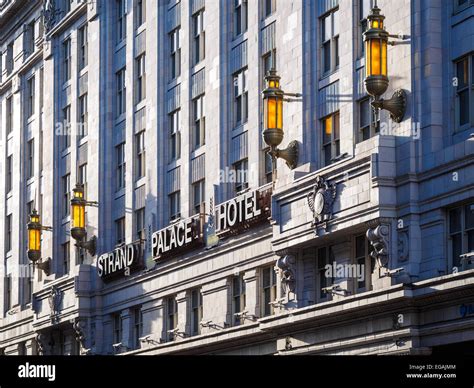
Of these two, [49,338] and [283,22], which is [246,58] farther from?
[49,338]

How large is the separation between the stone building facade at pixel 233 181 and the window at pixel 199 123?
9cm

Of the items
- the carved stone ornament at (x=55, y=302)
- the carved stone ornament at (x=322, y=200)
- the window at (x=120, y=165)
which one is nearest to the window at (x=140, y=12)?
the window at (x=120, y=165)

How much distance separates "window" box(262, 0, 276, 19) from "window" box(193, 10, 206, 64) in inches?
210

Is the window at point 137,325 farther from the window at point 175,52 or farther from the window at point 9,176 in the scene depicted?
the window at point 9,176

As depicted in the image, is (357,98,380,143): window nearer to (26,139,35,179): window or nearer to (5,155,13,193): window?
(26,139,35,179): window

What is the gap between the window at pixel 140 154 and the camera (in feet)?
195

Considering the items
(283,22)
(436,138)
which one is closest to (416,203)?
(436,138)

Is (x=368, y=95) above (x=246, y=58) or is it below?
below

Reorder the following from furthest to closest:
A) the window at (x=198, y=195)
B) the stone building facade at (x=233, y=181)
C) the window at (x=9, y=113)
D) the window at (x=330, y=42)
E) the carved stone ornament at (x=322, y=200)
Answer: the window at (x=9, y=113), the window at (x=198, y=195), the window at (x=330, y=42), the carved stone ornament at (x=322, y=200), the stone building facade at (x=233, y=181)

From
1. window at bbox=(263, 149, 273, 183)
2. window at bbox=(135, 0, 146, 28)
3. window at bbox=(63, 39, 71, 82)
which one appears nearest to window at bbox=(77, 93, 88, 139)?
window at bbox=(63, 39, 71, 82)

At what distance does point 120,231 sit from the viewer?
6203cm

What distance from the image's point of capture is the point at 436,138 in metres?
37.2

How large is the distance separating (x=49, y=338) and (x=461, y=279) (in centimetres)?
3725
